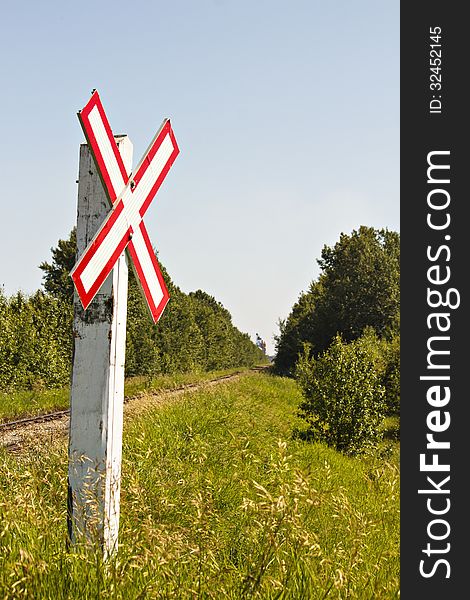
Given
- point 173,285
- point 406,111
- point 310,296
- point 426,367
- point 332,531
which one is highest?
point 310,296

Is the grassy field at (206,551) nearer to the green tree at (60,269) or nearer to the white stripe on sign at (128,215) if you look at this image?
the white stripe on sign at (128,215)

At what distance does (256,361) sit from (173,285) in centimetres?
8518

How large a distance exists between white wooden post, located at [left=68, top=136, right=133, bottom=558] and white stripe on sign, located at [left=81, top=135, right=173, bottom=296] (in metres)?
0.12

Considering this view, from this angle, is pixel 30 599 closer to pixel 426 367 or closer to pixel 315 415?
pixel 426 367

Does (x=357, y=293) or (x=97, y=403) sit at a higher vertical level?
(x=357, y=293)

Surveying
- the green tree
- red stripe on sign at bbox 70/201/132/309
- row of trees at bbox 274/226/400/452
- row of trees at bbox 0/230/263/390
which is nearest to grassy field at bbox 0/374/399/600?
red stripe on sign at bbox 70/201/132/309

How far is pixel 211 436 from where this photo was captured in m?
8.45

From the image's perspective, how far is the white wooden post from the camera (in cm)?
317

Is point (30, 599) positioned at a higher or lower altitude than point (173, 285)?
lower

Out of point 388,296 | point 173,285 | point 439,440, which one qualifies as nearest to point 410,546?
point 439,440

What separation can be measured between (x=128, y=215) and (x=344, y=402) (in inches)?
426

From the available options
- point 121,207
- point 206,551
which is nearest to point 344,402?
point 206,551

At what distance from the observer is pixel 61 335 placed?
25719mm

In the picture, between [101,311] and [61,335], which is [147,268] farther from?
[61,335]
